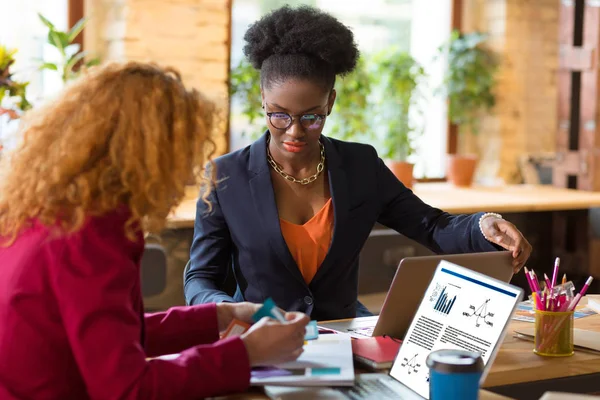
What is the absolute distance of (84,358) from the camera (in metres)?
1.33

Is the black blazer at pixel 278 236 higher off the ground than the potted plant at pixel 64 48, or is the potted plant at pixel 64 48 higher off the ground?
the potted plant at pixel 64 48

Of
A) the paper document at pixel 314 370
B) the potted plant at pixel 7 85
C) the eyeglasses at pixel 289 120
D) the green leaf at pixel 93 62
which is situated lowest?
the paper document at pixel 314 370

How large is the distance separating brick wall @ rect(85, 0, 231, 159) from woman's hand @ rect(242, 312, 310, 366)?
2548 millimetres

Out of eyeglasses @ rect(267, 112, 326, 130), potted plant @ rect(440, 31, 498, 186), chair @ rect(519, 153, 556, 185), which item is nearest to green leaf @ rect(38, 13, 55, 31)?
eyeglasses @ rect(267, 112, 326, 130)

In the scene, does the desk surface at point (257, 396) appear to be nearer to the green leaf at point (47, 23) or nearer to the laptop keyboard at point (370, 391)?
the laptop keyboard at point (370, 391)

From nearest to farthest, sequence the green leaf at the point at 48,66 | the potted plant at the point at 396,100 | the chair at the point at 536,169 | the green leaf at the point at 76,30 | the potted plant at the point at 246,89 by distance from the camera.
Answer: the green leaf at the point at 48,66, the green leaf at the point at 76,30, the potted plant at the point at 246,89, the potted plant at the point at 396,100, the chair at the point at 536,169

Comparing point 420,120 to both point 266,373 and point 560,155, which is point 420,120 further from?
point 266,373

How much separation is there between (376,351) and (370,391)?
0.22m

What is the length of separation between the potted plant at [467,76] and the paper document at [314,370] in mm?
3710

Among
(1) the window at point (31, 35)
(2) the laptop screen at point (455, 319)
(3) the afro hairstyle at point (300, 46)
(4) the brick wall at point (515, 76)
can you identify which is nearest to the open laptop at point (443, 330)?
(2) the laptop screen at point (455, 319)

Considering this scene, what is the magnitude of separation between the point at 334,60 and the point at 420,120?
118 inches

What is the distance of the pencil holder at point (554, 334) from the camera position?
1.88m

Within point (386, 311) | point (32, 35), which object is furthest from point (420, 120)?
point (386, 311)

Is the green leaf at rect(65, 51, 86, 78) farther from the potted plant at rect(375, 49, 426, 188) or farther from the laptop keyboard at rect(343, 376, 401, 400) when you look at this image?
the laptop keyboard at rect(343, 376, 401, 400)
